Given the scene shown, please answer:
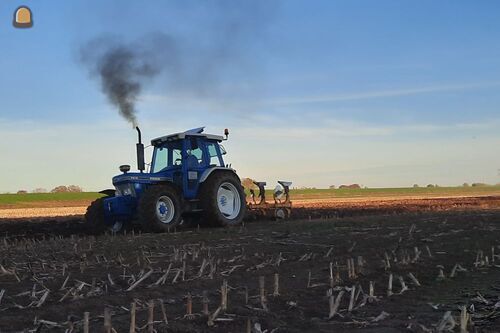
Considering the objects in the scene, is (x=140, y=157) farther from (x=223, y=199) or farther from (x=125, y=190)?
(x=223, y=199)

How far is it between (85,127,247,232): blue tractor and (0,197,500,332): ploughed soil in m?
2.18

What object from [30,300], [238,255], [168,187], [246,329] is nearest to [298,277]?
[238,255]

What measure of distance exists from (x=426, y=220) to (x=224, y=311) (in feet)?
33.0

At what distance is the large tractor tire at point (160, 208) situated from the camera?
1366cm

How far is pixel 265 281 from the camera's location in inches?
285

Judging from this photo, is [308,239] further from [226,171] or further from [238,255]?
[226,171]

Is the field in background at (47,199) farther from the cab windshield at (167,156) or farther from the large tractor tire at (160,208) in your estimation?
the large tractor tire at (160,208)

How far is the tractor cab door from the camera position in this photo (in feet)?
50.1

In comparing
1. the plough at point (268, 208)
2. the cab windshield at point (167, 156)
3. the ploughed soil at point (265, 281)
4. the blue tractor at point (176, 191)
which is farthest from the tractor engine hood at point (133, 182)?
the plough at point (268, 208)

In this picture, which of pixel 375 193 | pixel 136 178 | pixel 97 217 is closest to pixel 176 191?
pixel 136 178

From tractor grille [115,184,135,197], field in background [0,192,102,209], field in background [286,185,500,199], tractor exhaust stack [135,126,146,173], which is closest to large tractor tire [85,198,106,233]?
tractor grille [115,184,135,197]

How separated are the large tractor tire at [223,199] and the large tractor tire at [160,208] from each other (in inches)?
28.1

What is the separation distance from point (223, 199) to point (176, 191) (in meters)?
1.86

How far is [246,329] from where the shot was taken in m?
5.01
